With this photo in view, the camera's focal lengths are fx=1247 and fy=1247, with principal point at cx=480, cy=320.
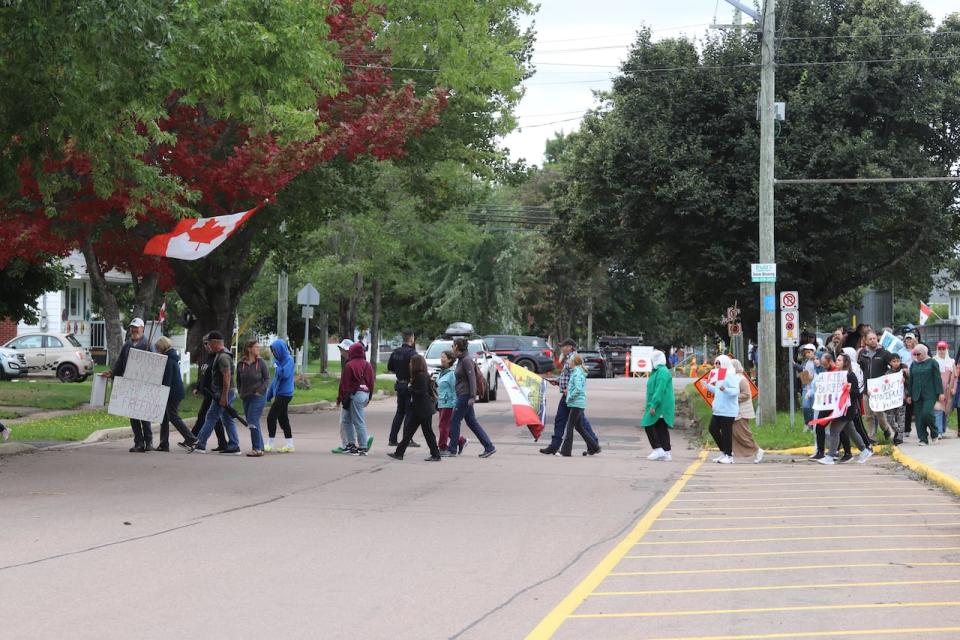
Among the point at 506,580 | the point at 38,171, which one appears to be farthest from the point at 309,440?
the point at 506,580

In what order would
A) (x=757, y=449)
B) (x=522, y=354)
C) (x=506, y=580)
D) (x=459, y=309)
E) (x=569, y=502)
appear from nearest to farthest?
1. (x=506, y=580)
2. (x=569, y=502)
3. (x=757, y=449)
4. (x=522, y=354)
5. (x=459, y=309)

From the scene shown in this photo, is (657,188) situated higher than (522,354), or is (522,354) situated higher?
(657,188)

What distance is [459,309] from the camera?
2435 inches

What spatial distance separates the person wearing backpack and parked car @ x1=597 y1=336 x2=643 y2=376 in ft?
151

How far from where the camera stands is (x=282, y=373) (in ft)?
59.8

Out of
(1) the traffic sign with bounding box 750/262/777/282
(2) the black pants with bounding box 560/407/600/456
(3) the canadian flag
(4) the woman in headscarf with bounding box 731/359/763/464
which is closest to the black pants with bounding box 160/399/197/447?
(3) the canadian flag

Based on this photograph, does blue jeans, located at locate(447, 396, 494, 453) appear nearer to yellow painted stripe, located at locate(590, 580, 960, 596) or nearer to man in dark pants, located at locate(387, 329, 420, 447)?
man in dark pants, located at locate(387, 329, 420, 447)

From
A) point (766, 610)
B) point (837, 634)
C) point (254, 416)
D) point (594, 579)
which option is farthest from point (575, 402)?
point (837, 634)

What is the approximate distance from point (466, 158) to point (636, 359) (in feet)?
71.3

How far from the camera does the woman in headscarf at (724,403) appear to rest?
1884 cm

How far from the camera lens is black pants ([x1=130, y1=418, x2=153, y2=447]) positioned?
18.3m

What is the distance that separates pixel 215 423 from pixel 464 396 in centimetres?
375

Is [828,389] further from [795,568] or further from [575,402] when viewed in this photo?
[795,568]

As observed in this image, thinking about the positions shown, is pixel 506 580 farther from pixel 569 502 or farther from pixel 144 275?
pixel 144 275
